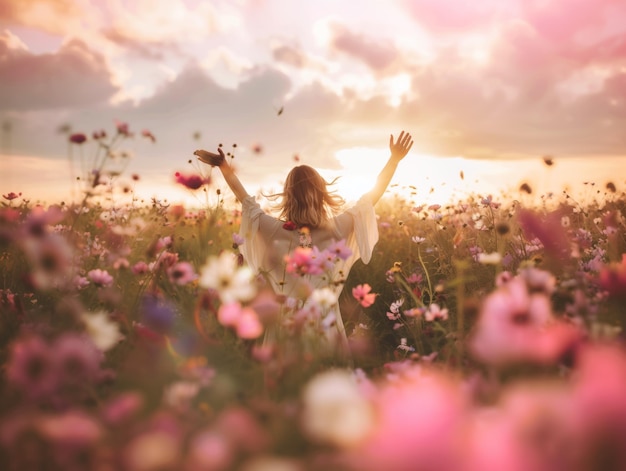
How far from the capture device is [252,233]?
362 cm

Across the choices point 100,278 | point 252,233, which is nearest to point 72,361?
point 100,278

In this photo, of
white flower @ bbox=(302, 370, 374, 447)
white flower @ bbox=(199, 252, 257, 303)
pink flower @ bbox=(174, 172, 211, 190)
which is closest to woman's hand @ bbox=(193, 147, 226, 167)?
pink flower @ bbox=(174, 172, 211, 190)

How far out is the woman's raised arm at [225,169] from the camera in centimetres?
358

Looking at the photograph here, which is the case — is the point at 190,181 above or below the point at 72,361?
above

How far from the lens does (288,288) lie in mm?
3574

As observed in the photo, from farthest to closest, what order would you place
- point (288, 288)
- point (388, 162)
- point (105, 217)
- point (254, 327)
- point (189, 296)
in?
1. point (105, 217)
2. point (388, 162)
3. point (288, 288)
4. point (189, 296)
5. point (254, 327)

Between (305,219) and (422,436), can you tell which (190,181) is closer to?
(305,219)

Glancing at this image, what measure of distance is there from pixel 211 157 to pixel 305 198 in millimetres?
806

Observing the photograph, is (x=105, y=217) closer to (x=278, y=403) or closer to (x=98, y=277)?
(x=98, y=277)

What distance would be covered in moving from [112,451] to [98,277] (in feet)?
4.84

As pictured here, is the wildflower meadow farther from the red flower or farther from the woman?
the woman

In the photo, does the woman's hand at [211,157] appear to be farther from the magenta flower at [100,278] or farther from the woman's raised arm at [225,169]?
the magenta flower at [100,278]

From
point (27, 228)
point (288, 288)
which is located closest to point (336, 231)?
point (288, 288)

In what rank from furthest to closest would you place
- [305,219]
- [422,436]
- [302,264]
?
[305,219] < [302,264] < [422,436]
